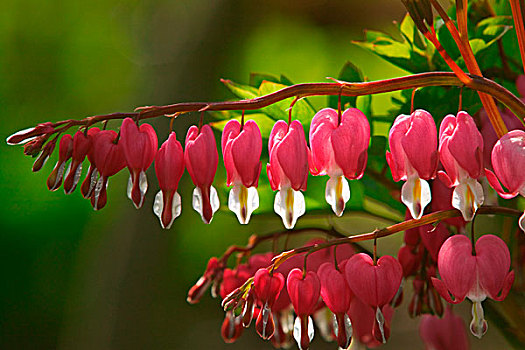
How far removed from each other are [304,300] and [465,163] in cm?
15

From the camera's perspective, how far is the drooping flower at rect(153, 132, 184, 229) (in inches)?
16.0

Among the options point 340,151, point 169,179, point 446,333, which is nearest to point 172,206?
point 169,179

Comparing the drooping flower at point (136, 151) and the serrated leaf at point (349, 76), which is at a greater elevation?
the serrated leaf at point (349, 76)

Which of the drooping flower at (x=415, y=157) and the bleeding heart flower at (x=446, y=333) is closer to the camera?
the drooping flower at (x=415, y=157)

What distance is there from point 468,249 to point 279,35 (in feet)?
7.98

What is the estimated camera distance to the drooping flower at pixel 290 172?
397 mm

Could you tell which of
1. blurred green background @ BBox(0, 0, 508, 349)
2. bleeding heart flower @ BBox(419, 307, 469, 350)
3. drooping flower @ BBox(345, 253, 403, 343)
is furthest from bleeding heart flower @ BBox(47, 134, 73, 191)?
blurred green background @ BBox(0, 0, 508, 349)

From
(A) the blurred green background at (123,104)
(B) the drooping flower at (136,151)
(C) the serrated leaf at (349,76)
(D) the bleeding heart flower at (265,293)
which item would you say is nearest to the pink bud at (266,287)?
(D) the bleeding heart flower at (265,293)

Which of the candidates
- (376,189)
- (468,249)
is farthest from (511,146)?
(376,189)

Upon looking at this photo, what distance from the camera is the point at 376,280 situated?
43 cm

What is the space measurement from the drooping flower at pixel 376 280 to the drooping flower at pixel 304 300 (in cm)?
3

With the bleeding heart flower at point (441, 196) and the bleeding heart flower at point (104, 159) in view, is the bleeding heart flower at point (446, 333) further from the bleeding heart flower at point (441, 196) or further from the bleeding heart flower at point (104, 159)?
the bleeding heart flower at point (104, 159)

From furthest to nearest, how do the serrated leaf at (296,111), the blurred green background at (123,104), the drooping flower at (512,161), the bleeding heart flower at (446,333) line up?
the blurred green background at (123,104) < the bleeding heart flower at (446,333) < the serrated leaf at (296,111) < the drooping flower at (512,161)

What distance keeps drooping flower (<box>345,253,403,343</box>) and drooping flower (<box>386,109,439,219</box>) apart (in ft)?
0.20
